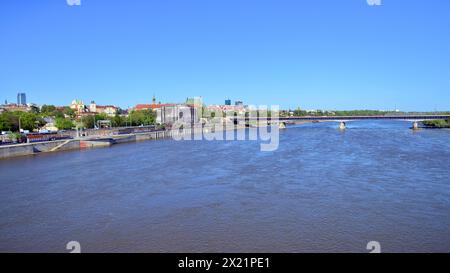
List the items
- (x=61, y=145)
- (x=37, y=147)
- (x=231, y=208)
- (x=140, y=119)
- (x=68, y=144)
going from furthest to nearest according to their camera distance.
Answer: (x=140, y=119)
(x=68, y=144)
(x=61, y=145)
(x=37, y=147)
(x=231, y=208)

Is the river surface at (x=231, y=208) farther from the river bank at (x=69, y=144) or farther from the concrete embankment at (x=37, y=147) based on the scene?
the river bank at (x=69, y=144)

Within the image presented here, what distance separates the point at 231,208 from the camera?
20.5 ft

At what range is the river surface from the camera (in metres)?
4.71

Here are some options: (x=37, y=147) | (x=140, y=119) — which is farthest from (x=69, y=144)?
(x=140, y=119)

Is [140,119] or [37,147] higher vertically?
[140,119]

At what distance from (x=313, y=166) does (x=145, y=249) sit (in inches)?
286

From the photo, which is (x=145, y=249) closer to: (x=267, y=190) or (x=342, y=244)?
(x=342, y=244)

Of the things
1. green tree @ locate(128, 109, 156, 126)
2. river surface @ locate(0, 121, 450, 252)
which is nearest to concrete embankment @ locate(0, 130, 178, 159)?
river surface @ locate(0, 121, 450, 252)

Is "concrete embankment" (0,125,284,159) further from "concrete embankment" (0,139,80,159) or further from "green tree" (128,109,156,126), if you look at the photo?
"green tree" (128,109,156,126)

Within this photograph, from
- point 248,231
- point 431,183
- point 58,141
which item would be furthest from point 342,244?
point 58,141

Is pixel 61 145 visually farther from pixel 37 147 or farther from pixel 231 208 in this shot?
pixel 231 208

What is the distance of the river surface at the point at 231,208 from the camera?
4.71 metres

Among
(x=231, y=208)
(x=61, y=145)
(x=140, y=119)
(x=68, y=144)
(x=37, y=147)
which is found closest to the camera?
(x=231, y=208)
